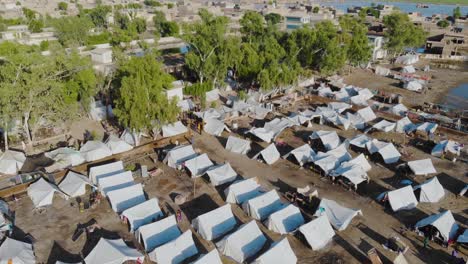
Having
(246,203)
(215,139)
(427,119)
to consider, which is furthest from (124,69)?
(427,119)

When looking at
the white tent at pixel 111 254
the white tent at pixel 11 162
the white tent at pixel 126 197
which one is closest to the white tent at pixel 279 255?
the white tent at pixel 111 254

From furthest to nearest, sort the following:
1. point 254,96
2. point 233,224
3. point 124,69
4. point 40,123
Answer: point 254,96 < point 124,69 < point 40,123 < point 233,224

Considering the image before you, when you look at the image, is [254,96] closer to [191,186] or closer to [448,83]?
[191,186]

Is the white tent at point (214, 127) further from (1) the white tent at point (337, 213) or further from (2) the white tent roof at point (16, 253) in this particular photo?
(2) the white tent roof at point (16, 253)

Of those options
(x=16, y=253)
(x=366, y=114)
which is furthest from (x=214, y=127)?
(x=16, y=253)

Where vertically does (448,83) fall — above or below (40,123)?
below

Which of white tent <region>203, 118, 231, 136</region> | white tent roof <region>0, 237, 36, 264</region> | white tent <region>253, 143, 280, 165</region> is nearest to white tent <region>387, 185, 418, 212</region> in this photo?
white tent <region>253, 143, 280, 165</region>
